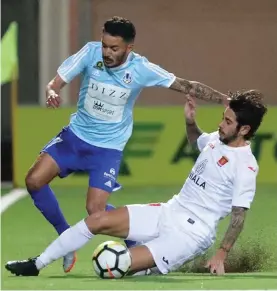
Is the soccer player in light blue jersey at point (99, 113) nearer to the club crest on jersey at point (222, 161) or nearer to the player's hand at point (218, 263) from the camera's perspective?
the club crest on jersey at point (222, 161)

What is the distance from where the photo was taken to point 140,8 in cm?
2261

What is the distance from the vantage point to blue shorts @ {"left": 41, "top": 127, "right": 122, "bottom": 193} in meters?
10.3

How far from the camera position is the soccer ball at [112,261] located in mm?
9086

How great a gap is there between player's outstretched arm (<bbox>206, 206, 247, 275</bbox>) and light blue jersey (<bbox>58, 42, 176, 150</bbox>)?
1458 millimetres

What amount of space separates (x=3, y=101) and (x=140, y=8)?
9.68 ft

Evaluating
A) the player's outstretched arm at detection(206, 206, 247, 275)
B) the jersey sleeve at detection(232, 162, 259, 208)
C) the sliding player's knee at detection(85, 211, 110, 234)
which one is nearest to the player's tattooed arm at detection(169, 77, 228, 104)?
the jersey sleeve at detection(232, 162, 259, 208)

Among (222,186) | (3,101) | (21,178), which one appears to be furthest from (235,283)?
(3,101)

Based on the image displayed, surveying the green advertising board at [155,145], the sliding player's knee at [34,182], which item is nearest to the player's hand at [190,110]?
the sliding player's knee at [34,182]

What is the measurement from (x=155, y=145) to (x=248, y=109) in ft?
26.0

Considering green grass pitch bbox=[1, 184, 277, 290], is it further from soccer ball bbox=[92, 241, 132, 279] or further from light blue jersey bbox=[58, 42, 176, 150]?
light blue jersey bbox=[58, 42, 176, 150]

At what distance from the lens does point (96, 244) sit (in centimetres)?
1206

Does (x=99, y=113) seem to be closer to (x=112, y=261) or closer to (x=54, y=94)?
(x=54, y=94)

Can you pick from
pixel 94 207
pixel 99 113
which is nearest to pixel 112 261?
pixel 94 207

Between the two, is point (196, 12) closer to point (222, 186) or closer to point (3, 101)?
point (3, 101)
